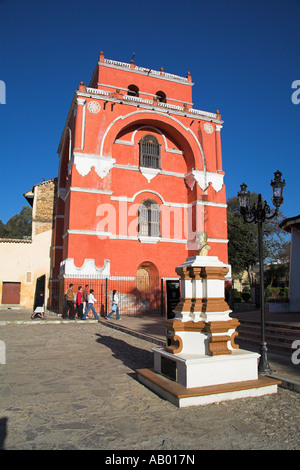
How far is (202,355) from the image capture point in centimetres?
510

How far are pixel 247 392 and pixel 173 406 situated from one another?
1.09 m

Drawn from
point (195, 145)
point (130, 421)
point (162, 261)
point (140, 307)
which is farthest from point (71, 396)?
point (195, 145)

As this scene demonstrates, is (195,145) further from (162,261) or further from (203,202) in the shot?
(162,261)

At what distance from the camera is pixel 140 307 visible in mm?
18453

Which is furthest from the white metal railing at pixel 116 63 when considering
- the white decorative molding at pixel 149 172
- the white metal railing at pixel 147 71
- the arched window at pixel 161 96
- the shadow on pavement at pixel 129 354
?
the shadow on pavement at pixel 129 354

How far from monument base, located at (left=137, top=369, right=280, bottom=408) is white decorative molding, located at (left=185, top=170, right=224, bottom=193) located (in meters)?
15.9

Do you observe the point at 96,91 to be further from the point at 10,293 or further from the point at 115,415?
the point at 115,415

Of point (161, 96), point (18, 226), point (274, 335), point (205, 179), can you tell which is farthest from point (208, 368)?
point (18, 226)

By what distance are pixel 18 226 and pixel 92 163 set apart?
1773 inches

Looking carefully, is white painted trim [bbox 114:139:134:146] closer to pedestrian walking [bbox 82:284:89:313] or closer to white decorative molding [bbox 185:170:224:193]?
white decorative molding [bbox 185:170:224:193]

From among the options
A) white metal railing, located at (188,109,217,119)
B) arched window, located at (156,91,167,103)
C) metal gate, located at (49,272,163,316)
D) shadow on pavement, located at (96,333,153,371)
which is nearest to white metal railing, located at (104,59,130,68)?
arched window, located at (156,91,167,103)

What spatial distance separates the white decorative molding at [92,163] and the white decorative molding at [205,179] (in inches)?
190

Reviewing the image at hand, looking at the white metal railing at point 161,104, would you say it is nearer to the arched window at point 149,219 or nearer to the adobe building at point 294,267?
the arched window at point 149,219

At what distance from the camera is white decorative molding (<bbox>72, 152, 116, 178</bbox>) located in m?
17.7
